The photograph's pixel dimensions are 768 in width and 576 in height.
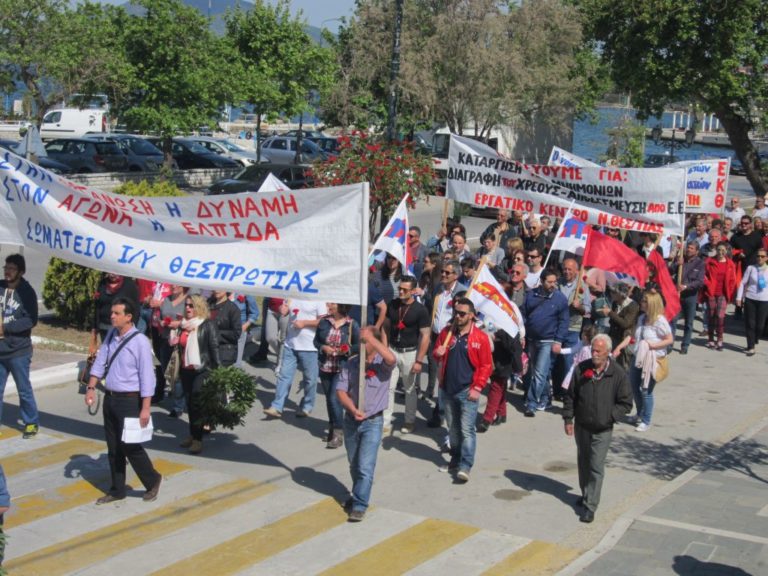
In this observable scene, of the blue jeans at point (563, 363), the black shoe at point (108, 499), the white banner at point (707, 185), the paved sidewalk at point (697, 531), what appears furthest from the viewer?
the white banner at point (707, 185)

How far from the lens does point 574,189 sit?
15.4 m

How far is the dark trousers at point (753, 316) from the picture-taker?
632 inches

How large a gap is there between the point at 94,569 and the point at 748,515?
524cm

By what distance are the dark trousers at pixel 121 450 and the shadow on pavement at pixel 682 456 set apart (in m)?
4.45

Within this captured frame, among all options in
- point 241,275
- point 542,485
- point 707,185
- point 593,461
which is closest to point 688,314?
point 707,185

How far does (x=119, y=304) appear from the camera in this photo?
8.83m

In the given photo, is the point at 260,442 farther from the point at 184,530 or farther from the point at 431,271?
the point at 431,271

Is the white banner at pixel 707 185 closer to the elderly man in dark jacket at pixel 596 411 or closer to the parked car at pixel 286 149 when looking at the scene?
the elderly man in dark jacket at pixel 596 411

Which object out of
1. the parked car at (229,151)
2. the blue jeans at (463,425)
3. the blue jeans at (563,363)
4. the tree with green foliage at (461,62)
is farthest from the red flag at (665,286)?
the parked car at (229,151)

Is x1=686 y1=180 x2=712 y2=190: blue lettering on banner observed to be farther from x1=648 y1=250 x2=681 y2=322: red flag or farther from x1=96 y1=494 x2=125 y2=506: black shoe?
x1=96 y1=494 x2=125 y2=506: black shoe

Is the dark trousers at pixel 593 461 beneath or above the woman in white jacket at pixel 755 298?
beneath

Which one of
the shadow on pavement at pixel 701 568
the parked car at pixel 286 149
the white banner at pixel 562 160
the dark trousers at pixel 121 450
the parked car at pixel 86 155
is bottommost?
the shadow on pavement at pixel 701 568

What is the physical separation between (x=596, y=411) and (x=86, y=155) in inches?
1132

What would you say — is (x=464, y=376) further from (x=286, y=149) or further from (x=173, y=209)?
(x=286, y=149)
